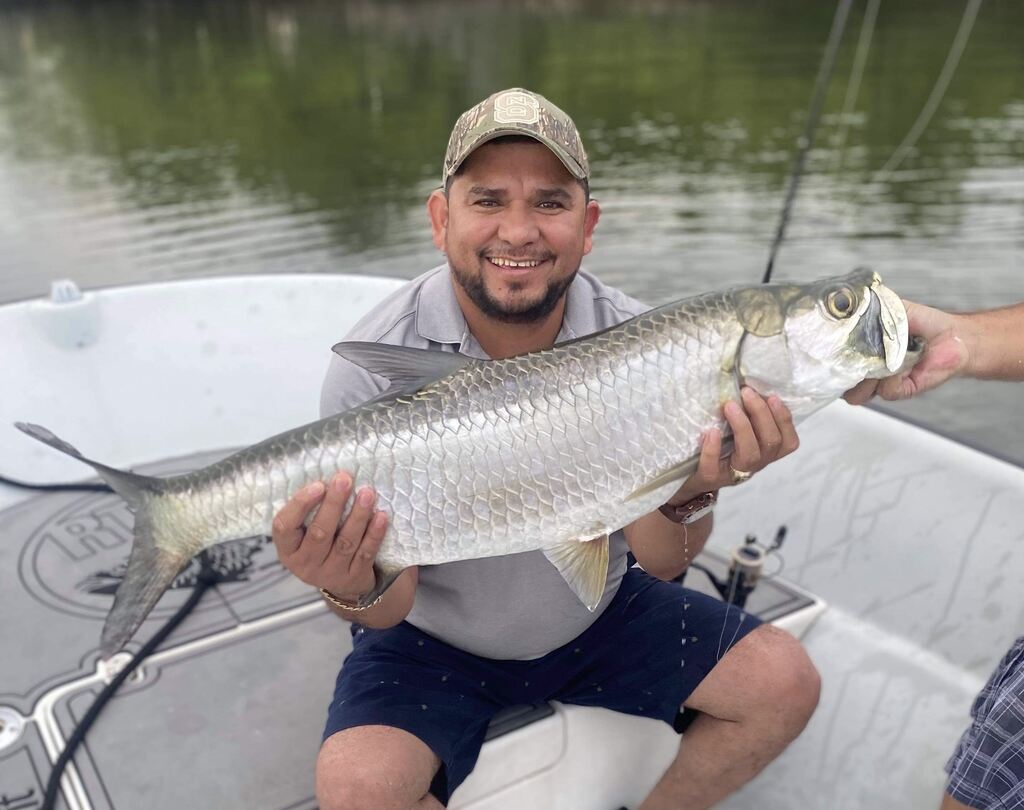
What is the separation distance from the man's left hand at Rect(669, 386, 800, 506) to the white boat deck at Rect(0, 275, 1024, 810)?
1.01 m

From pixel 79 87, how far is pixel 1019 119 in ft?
75.4

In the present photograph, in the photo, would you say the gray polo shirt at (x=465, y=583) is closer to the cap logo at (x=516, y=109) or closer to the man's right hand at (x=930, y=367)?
the cap logo at (x=516, y=109)

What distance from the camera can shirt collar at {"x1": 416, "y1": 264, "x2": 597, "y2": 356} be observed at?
262 centimetres

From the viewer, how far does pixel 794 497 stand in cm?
405

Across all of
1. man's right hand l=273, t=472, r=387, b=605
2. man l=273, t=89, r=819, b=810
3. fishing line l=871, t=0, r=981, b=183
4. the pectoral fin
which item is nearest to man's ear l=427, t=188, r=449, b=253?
man l=273, t=89, r=819, b=810

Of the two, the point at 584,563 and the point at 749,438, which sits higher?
the point at 749,438

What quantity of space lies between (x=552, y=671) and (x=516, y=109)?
172 centimetres

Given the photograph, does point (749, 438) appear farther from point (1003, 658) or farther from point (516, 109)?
point (516, 109)

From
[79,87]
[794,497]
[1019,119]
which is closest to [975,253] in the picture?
[1019,119]

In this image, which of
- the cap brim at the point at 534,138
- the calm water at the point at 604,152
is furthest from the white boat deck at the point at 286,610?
the calm water at the point at 604,152

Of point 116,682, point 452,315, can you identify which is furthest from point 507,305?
point 116,682

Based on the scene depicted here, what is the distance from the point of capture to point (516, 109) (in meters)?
2.53

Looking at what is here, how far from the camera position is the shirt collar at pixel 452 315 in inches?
103

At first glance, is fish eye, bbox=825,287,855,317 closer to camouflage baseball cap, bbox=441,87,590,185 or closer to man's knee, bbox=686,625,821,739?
camouflage baseball cap, bbox=441,87,590,185
